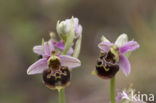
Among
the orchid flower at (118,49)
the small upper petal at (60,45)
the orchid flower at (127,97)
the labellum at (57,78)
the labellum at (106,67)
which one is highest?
the small upper petal at (60,45)

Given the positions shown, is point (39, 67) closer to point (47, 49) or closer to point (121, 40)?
point (47, 49)

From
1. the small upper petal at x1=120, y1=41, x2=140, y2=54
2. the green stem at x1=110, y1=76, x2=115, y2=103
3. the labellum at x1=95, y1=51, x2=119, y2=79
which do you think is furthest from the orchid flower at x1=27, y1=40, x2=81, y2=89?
the small upper petal at x1=120, y1=41, x2=140, y2=54

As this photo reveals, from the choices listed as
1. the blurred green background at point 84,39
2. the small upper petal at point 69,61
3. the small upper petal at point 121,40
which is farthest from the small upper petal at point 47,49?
the blurred green background at point 84,39

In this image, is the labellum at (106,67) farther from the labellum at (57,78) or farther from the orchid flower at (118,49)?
the labellum at (57,78)

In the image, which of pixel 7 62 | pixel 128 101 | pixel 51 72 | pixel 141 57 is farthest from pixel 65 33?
pixel 7 62

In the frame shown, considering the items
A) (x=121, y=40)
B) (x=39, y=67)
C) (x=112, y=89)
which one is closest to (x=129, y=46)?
(x=121, y=40)

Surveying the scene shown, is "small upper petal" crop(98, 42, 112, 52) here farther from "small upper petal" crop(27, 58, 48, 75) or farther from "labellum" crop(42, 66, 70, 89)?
"small upper petal" crop(27, 58, 48, 75)

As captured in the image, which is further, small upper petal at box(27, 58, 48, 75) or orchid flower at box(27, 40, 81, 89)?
small upper petal at box(27, 58, 48, 75)
